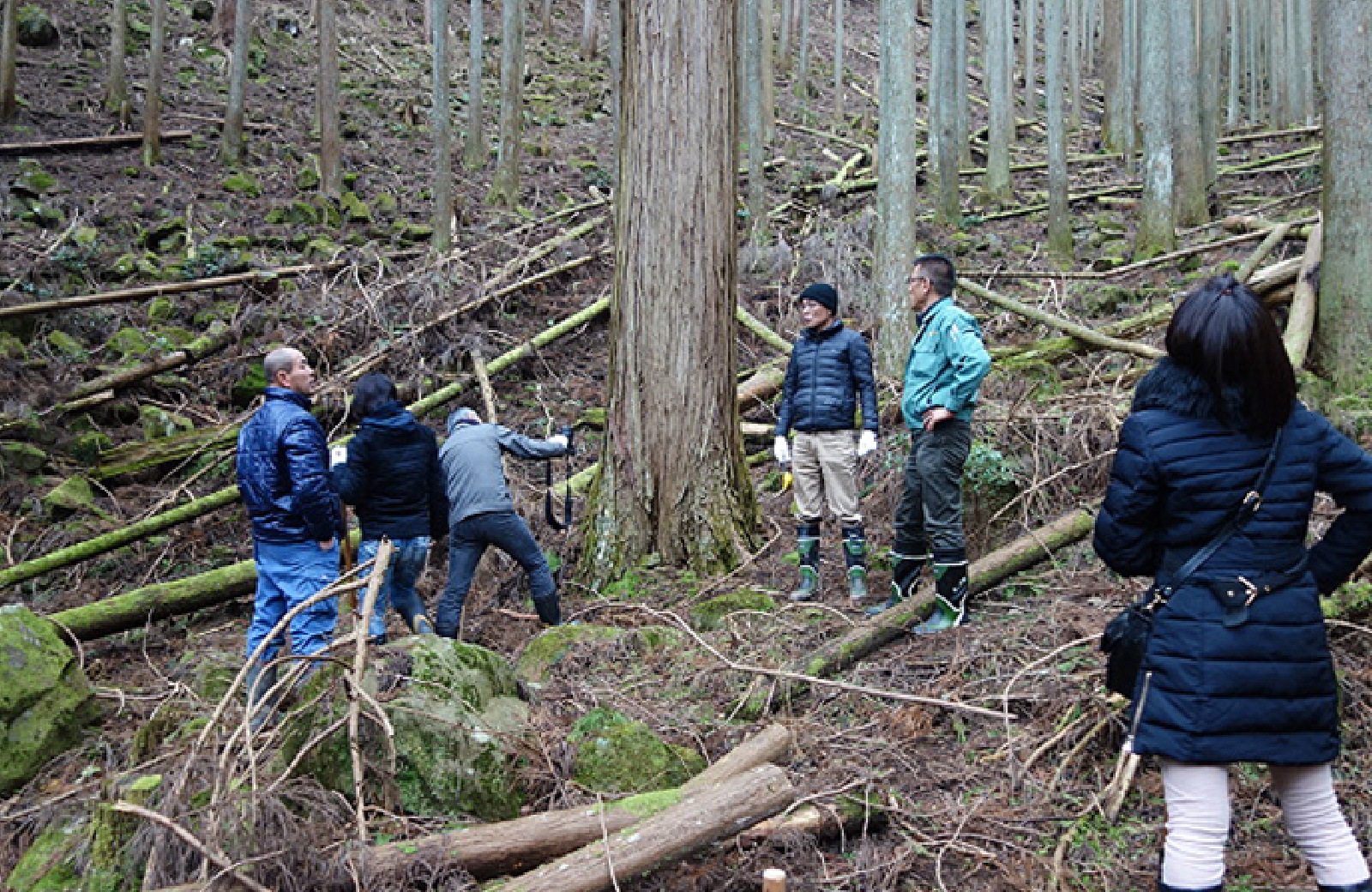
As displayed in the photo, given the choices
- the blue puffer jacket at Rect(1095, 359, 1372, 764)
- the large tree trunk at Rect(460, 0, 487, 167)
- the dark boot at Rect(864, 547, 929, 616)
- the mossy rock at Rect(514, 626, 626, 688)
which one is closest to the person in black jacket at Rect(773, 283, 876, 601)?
the dark boot at Rect(864, 547, 929, 616)

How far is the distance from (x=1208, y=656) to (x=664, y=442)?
463cm

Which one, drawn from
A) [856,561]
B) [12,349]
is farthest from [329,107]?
[856,561]

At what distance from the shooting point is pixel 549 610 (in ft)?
21.0

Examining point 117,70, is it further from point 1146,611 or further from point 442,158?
point 1146,611

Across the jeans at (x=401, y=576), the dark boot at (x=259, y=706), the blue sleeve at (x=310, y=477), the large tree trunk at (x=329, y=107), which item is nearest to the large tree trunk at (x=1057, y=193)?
the jeans at (x=401, y=576)

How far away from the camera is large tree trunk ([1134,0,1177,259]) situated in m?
12.4

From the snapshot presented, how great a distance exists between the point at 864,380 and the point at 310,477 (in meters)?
3.40

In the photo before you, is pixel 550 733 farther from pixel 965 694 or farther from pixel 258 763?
pixel 965 694

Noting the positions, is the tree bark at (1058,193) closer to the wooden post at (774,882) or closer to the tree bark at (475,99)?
the tree bark at (475,99)

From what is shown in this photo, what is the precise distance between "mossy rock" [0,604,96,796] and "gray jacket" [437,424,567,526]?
7.66 ft

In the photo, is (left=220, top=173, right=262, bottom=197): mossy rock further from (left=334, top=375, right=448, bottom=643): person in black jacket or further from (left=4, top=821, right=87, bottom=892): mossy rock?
(left=4, top=821, right=87, bottom=892): mossy rock

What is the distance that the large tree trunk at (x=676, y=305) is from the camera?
6859mm

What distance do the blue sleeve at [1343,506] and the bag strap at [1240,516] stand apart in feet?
0.57

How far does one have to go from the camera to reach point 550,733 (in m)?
4.25
